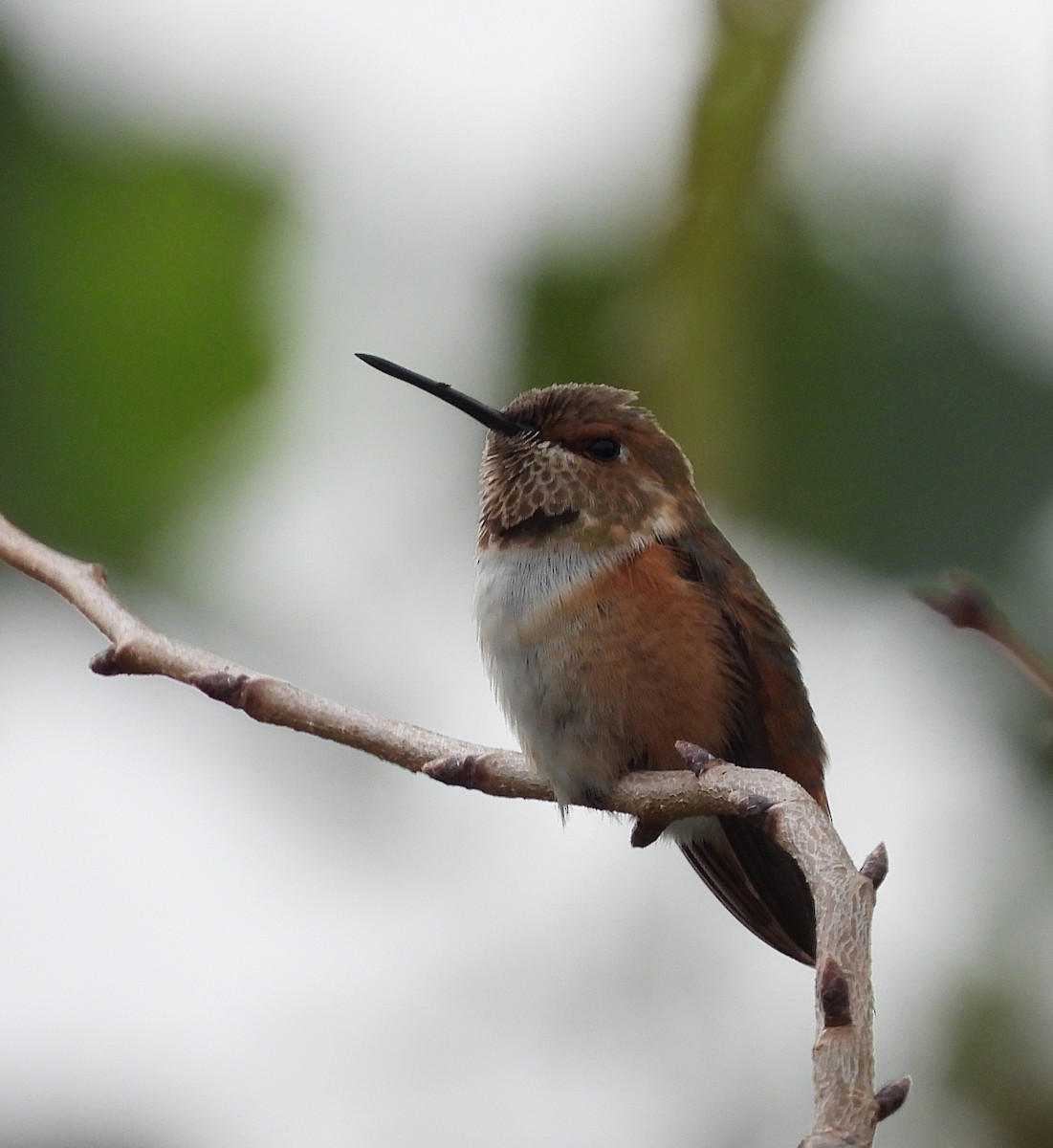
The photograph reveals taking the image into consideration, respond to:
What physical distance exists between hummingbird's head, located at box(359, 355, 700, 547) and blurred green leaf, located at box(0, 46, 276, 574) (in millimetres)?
454

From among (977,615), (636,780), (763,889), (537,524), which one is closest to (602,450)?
(537,524)

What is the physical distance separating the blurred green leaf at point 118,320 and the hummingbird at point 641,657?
0.42m

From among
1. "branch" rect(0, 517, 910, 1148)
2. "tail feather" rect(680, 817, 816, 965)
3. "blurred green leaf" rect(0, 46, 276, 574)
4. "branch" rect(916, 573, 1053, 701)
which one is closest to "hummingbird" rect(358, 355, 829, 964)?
"tail feather" rect(680, 817, 816, 965)

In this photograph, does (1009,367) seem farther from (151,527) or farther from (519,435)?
(151,527)

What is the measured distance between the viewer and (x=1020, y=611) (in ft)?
8.77

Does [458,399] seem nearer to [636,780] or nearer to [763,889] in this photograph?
[636,780]

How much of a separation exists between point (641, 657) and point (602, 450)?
0.53 meters

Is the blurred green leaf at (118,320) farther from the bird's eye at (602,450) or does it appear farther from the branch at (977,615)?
the branch at (977,615)

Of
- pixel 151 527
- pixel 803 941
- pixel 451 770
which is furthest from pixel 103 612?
pixel 803 941

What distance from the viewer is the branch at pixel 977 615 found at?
3.58 feet

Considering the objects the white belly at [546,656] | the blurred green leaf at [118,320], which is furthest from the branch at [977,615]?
the blurred green leaf at [118,320]

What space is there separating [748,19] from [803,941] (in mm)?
1488

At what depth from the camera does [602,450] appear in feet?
9.86

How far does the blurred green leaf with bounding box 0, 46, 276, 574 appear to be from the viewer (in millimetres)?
2900
